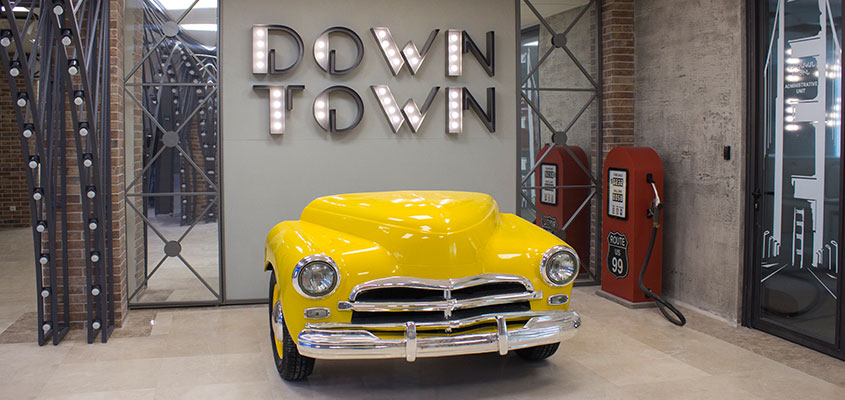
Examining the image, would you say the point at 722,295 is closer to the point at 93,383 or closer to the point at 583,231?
the point at 583,231

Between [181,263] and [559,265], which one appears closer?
[559,265]

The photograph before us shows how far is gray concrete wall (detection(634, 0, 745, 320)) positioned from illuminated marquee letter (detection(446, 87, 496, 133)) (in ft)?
4.79

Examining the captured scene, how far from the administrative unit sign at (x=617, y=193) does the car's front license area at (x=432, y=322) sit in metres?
2.45

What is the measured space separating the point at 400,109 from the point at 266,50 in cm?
128

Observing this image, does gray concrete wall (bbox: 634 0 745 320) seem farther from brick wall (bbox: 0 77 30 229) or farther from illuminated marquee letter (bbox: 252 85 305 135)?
brick wall (bbox: 0 77 30 229)

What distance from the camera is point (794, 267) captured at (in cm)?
491

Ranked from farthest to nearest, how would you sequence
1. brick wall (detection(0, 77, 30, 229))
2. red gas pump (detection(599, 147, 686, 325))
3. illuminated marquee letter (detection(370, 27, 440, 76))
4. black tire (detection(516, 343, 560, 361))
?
brick wall (detection(0, 77, 30, 229))
illuminated marquee letter (detection(370, 27, 440, 76))
red gas pump (detection(599, 147, 686, 325))
black tire (detection(516, 343, 560, 361))

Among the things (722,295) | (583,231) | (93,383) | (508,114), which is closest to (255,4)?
(508,114)

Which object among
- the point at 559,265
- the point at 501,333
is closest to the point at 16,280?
the point at 501,333

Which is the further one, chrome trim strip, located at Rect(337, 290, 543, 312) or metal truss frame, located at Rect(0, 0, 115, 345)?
metal truss frame, located at Rect(0, 0, 115, 345)

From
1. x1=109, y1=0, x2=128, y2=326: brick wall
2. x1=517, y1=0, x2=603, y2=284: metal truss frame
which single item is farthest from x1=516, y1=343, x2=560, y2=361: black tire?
x1=109, y1=0, x2=128, y2=326: brick wall

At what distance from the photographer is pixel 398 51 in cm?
615

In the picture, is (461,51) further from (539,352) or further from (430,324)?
(430,324)

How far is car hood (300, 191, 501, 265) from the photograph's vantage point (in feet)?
11.8
